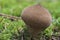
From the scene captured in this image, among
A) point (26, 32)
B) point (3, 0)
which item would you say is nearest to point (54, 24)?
point (26, 32)

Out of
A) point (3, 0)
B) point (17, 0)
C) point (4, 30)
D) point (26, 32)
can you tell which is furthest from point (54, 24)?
point (17, 0)

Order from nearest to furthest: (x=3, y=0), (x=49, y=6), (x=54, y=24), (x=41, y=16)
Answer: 1. (x=41, y=16)
2. (x=54, y=24)
3. (x=3, y=0)
4. (x=49, y=6)

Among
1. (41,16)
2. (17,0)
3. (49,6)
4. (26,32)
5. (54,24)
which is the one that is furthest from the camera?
(17,0)

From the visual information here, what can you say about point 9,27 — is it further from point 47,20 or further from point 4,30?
point 47,20

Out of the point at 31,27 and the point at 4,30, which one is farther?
the point at 4,30

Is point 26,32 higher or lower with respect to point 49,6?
lower

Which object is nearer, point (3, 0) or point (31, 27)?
point (31, 27)

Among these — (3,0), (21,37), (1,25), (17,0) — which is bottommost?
(21,37)

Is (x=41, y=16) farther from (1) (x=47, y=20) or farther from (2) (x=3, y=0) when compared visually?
(2) (x=3, y=0)

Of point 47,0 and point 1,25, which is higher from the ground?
point 47,0
